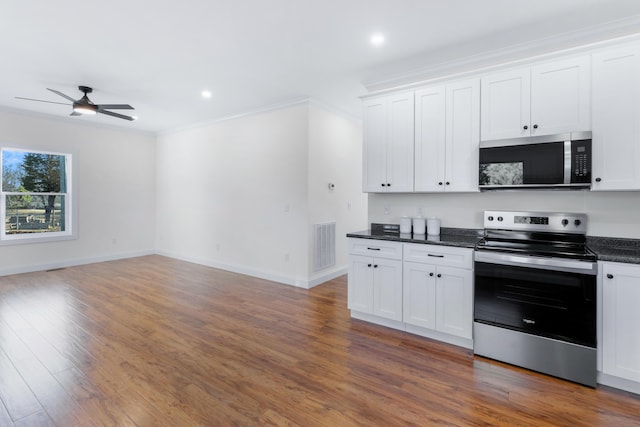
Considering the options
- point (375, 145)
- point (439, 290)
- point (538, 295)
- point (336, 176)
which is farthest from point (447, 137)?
point (336, 176)

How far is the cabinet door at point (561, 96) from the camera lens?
8.32 feet

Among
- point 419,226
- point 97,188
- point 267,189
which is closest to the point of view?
point 419,226

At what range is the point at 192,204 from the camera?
634 centimetres

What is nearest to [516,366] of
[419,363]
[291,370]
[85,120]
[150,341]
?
[419,363]

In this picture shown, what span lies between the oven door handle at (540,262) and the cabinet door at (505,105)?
3.73 feet

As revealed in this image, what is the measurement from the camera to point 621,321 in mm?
2174

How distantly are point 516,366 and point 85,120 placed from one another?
765 cm

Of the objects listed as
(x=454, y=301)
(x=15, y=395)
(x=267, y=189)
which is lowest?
(x=15, y=395)

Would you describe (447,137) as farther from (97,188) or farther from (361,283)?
(97,188)

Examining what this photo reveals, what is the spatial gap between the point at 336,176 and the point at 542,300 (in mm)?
3390

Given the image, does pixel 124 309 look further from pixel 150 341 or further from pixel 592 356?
pixel 592 356

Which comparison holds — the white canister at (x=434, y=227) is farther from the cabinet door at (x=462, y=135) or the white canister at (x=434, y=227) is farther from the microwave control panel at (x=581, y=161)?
the microwave control panel at (x=581, y=161)

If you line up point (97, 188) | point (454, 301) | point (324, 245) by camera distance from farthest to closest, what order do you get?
1. point (97, 188)
2. point (324, 245)
3. point (454, 301)

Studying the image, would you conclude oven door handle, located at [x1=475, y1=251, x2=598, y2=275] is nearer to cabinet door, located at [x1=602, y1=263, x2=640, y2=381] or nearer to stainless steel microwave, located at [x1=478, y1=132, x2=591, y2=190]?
cabinet door, located at [x1=602, y1=263, x2=640, y2=381]
